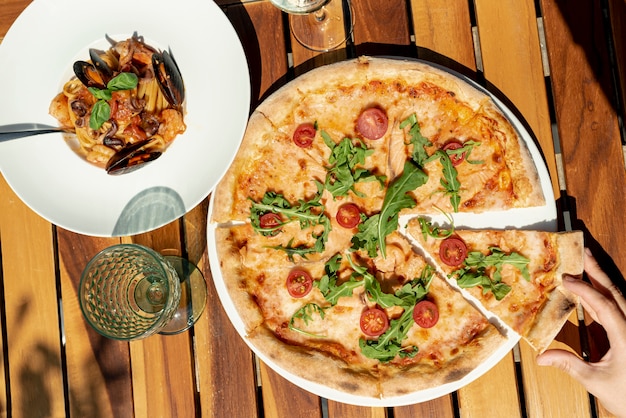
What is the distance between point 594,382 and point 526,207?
0.99m

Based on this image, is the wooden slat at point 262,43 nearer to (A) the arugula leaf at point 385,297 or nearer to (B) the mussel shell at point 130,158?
(B) the mussel shell at point 130,158

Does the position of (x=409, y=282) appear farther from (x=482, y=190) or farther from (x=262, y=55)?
(x=262, y=55)

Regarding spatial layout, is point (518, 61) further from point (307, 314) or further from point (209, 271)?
point (209, 271)

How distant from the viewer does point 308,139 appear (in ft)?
10.6

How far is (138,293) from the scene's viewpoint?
328 centimetres

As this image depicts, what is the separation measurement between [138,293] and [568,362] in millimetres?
2407

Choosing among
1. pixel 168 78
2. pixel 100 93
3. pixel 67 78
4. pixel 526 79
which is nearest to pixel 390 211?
pixel 526 79

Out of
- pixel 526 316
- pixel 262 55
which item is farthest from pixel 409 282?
pixel 262 55

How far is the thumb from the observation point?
3051mm

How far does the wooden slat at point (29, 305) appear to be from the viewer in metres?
3.51

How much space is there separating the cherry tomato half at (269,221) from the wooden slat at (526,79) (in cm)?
149

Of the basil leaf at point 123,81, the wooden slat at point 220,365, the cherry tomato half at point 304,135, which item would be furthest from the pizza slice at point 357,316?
the basil leaf at point 123,81

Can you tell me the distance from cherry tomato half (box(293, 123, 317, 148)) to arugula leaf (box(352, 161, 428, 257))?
0.53 m

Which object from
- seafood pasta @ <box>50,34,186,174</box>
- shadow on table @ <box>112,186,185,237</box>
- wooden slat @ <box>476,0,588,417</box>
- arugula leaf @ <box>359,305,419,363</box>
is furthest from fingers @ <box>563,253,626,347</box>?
seafood pasta @ <box>50,34,186,174</box>
